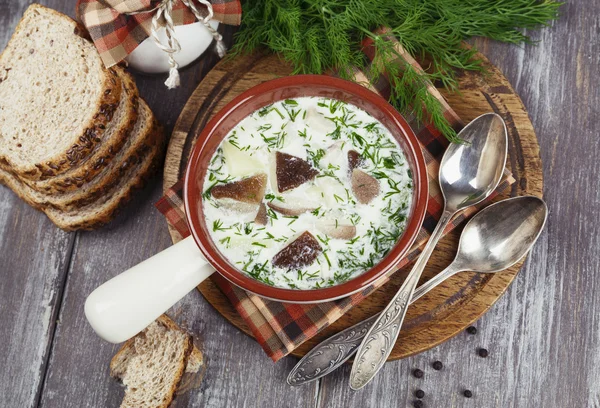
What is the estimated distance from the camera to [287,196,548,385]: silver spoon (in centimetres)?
257

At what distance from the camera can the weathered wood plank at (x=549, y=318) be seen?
2.81 m

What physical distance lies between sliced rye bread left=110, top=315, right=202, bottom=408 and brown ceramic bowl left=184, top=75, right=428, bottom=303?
0.73 m

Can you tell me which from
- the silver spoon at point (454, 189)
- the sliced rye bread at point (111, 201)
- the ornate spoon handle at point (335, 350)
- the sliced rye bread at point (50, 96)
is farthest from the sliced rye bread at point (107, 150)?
the silver spoon at point (454, 189)

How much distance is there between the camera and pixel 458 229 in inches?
104

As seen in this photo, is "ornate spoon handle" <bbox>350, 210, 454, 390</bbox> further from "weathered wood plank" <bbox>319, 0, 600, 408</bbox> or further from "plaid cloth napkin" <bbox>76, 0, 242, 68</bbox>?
"plaid cloth napkin" <bbox>76, 0, 242, 68</bbox>

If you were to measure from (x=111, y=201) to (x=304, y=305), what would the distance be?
1.09m

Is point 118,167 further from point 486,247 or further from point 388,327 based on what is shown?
point 486,247

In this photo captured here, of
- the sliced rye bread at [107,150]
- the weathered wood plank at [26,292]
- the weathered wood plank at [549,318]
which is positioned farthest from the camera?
the weathered wood plank at [26,292]

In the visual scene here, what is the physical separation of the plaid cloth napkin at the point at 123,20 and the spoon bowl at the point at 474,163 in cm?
112

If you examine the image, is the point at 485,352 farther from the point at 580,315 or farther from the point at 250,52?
the point at 250,52

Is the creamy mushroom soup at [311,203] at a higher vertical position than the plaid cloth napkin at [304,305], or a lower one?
higher

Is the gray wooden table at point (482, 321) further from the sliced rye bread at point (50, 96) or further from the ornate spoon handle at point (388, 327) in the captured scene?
the sliced rye bread at point (50, 96)

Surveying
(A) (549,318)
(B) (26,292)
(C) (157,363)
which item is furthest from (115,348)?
(A) (549,318)

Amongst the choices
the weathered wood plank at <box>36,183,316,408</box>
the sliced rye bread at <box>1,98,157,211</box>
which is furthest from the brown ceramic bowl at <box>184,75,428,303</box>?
the weathered wood plank at <box>36,183,316,408</box>
